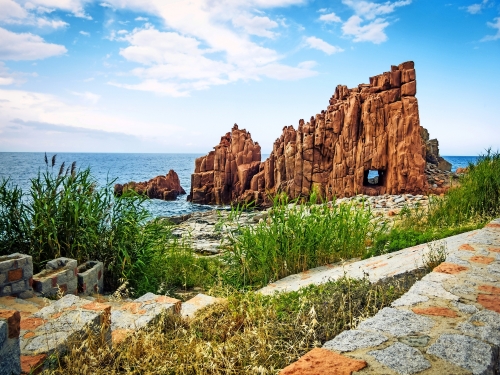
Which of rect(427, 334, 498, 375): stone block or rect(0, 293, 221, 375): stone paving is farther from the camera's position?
rect(0, 293, 221, 375): stone paving

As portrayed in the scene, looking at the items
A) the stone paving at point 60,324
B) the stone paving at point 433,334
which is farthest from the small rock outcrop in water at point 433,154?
the stone paving at point 60,324

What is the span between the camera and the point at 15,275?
4.38 metres

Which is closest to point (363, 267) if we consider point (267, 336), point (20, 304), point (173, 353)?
point (267, 336)

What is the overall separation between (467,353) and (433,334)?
292 mm

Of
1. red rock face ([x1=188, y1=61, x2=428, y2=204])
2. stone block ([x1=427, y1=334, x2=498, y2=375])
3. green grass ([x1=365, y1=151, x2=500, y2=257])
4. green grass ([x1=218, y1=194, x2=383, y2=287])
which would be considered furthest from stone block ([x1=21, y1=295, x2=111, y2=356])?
red rock face ([x1=188, y1=61, x2=428, y2=204])

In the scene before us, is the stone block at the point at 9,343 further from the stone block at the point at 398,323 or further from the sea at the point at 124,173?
the sea at the point at 124,173

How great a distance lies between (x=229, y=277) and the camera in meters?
6.34

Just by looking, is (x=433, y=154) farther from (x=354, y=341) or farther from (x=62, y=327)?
(x=62, y=327)

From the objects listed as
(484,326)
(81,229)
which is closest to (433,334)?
(484,326)

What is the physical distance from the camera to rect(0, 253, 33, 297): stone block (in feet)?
14.0

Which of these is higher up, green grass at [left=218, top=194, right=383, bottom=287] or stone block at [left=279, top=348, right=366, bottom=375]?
stone block at [left=279, top=348, right=366, bottom=375]

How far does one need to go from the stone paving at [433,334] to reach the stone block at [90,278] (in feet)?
12.6

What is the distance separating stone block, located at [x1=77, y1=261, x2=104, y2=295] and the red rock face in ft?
53.8

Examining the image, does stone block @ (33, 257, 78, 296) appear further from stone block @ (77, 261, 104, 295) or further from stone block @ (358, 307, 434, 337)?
stone block @ (358, 307, 434, 337)
